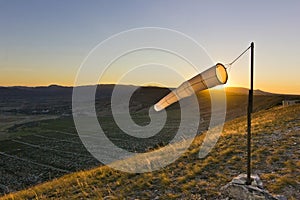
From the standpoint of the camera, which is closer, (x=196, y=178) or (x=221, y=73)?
(x=221, y=73)

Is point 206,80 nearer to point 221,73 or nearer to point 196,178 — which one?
point 221,73

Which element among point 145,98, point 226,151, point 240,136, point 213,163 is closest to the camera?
point 213,163

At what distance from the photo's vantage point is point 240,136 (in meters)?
14.4

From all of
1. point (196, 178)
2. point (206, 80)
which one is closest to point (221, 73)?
point (206, 80)

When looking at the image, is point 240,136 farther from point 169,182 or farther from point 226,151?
point 169,182

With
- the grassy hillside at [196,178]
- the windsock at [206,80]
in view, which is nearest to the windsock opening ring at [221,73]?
the windsock at [206,80]

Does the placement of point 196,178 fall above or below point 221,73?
below

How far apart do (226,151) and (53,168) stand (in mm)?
37909

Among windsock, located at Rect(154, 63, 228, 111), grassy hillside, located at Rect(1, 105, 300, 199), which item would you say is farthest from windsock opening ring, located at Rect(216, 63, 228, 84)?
grassy hillside, located at Rect(1, 105, 300, 199)

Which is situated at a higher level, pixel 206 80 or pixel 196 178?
pixel 206 80

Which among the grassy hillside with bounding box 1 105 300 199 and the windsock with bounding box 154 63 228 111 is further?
the grassy hillside with bounding box 1 105 300 199

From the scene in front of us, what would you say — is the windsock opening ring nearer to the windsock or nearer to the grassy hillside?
the windsock

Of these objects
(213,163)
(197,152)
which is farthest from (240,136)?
(213,163)

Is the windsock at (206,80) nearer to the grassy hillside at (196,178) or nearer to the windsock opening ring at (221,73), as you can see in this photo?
the windsock opening ring at (221,73)
